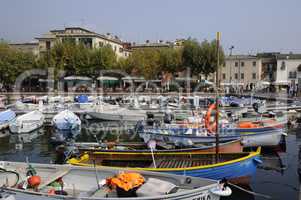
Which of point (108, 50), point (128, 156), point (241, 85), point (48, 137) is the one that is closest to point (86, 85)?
point (108, 50)

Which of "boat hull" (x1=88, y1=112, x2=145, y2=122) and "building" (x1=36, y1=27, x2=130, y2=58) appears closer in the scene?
"boat hull" (x1=88, y1=112, x2=145, y2=122)

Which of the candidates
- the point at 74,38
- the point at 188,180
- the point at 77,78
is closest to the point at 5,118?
the point at 77,78

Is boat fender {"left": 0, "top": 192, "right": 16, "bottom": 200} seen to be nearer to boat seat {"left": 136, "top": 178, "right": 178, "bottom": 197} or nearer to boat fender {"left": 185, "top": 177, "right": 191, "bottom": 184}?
boat seat {"left": 136, "top": 178, "right": 178, "bottom": 197}

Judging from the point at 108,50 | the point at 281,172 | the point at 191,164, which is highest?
the point at 108,50

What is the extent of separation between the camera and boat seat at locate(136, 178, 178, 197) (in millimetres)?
8305

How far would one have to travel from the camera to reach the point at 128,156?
47.8 feet

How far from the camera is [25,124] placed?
27.3 metres

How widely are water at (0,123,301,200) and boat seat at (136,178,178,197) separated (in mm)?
5254

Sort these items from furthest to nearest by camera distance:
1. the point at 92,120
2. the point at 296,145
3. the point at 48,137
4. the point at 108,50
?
the point at 108,50 → the point at 92,120 → the point at 48,137 → the point at 296,145

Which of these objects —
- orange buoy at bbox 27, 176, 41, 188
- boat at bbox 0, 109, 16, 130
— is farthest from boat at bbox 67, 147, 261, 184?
boat at bbox 0, 109, 16, 130

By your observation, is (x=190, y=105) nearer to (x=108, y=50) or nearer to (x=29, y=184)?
(x=108, y=50)

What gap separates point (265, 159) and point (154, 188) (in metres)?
12.6

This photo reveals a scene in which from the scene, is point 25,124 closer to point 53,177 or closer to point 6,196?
point 53,177

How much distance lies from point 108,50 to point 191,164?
43.9 m
